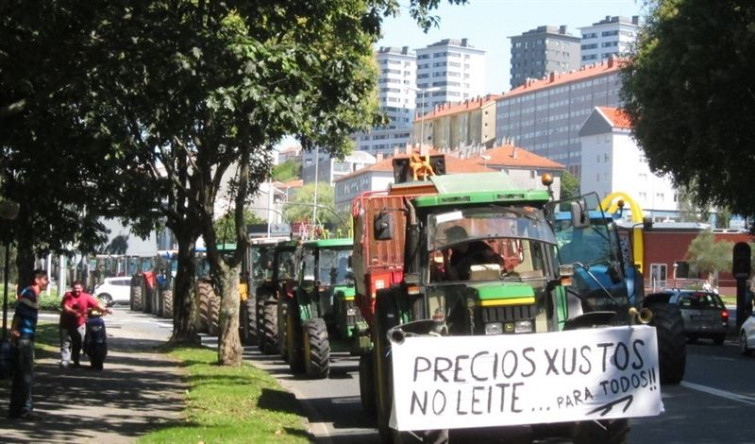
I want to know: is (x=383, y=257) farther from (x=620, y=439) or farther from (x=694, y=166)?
(x=694, y=166)

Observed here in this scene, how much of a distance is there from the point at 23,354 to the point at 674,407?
8166 millimetres

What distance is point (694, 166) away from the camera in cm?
3766

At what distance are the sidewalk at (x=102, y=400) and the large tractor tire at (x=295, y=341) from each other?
2.24 meters

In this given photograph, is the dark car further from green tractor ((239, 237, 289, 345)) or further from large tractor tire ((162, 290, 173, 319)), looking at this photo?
large tractor tire ((162, 290, 173, 319))

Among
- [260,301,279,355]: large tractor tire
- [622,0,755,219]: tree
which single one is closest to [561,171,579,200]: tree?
[622,0,755,219]: tree

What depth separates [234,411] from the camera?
16.2 metres

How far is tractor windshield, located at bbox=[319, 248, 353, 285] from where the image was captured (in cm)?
2536

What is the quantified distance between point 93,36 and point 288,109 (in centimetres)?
251

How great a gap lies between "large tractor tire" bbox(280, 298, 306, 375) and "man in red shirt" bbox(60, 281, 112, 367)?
3543 millimetres

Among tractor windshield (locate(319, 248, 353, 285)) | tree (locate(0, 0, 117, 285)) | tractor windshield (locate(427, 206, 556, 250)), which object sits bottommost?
tractor windshield (locate(319, 248, 353, 285))

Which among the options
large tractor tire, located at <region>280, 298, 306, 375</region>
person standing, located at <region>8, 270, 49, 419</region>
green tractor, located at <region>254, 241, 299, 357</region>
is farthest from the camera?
green tractor, located at <region>254, 241, 299, 357</region>

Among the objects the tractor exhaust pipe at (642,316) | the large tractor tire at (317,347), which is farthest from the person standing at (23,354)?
the tractor exhaust pipe at (642,316)

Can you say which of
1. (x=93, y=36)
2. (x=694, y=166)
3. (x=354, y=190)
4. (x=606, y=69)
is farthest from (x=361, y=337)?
(x=606, y=69)

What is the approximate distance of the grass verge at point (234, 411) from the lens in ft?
44.4
